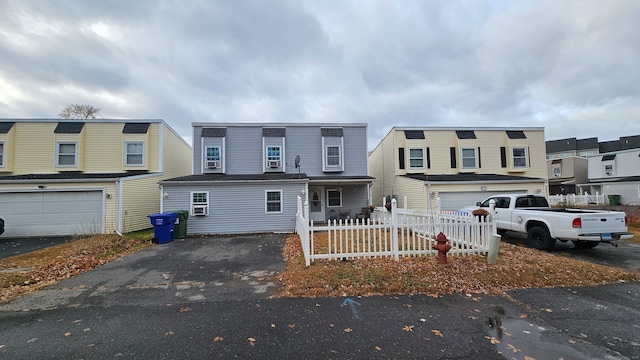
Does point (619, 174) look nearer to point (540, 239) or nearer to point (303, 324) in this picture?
point (540, 239)

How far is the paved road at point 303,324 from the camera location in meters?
2.95

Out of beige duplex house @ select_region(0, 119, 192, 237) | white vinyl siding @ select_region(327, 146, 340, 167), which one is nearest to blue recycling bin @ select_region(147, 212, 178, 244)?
beige duplex house @ select_region(0, 119, 192, 237)

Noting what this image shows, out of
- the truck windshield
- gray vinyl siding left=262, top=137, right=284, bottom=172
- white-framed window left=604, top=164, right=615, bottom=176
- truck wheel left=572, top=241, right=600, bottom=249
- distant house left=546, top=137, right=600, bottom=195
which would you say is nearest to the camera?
truck wheel left=572, top=241, right=600, bottom=249

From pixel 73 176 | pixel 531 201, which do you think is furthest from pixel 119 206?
pixel 531 201

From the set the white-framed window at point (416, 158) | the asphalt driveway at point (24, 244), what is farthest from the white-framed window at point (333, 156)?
the asphalt driveway at point (24, 244)

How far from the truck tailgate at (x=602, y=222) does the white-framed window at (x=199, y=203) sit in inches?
535

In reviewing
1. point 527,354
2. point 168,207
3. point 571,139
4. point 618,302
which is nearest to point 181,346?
point 527,354

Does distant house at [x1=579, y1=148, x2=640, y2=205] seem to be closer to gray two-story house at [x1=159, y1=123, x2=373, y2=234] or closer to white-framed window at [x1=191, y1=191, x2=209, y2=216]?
gray two-story house at [x1=159, y1=123, x2=373, y2=234]

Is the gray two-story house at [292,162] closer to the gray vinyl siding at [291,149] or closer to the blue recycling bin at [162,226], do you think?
the gray vinyl siding at [291,149]

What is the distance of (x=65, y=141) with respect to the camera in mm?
14344

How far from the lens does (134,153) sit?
14.8 metres

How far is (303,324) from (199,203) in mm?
10379

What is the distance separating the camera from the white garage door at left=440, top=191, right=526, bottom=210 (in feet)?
47.9

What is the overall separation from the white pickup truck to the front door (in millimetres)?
7942
